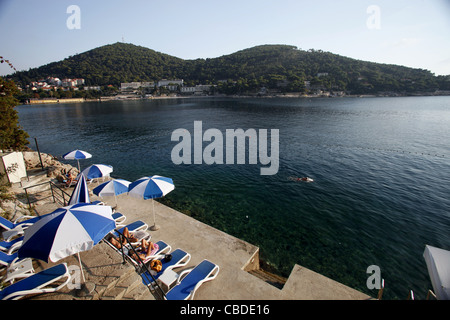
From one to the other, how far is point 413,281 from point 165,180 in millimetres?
11900

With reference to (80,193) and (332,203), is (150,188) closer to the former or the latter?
(80,193)

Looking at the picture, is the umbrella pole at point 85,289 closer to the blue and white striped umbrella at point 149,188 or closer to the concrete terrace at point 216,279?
the concrete terrace at point 216,279

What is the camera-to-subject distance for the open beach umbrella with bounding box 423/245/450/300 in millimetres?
4969

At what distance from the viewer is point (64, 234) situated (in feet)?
16.4

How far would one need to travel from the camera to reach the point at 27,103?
153m

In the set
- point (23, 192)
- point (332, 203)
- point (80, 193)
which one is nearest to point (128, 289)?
point (80, 193)

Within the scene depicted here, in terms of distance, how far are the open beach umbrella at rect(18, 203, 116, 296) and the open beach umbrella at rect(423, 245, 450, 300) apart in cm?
855

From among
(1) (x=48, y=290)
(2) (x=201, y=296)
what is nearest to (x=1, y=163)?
(1) (x=48, y=290)

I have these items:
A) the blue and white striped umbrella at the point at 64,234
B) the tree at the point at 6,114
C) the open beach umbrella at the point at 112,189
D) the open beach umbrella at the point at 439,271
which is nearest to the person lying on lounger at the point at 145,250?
the blue and white striped umbrella at the point at 64,234

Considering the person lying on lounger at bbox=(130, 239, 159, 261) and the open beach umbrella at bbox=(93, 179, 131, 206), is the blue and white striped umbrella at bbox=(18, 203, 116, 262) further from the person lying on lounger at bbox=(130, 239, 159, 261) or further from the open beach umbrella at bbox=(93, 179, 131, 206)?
the open beach umbrella at bbox=(93, 179, 131, 206)

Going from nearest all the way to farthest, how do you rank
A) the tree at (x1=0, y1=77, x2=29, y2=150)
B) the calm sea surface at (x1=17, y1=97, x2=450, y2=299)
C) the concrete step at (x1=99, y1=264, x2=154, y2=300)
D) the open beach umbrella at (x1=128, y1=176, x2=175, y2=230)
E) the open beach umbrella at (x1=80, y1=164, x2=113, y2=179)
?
the concrete step at (x1=99, y1=264, x2=154, y2=300), the open beach umbrella at (x1=128, y1=176, x2=175, y2=230), the calm sea surface at (x1=17, y1=97, x2=450, y2=299), the open beach umbrella at (x1=80, y1=164, x2=113, y2=179), the tree at (x1=0, y1=77, x2=29, y2=150)

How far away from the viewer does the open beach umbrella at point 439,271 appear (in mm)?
4969

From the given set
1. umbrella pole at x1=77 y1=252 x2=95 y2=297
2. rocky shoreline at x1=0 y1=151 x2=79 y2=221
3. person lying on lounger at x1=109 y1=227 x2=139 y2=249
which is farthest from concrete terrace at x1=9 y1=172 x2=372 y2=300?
rocky shoreline at x1=0 y1=151 x2=79 y2=221
